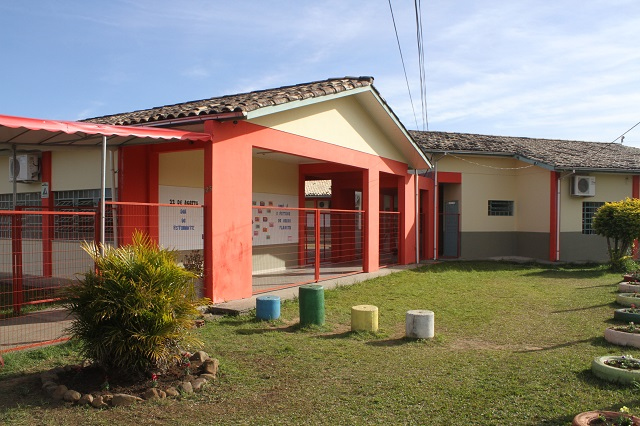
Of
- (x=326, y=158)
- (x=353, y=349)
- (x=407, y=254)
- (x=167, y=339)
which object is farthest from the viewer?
(x=407, y=254)

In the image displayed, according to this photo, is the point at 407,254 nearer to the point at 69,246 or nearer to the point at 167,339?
the point at 69,246

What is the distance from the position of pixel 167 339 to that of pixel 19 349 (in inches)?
89.7

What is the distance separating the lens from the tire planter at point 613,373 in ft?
16.8

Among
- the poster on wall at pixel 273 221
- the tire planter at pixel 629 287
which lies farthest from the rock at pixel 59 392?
the tire planter at pixel 629 287

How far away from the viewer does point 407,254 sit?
1714cm

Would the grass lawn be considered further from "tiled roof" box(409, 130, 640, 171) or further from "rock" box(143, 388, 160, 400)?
"tiled roof" box(409, 130, 640, 171)

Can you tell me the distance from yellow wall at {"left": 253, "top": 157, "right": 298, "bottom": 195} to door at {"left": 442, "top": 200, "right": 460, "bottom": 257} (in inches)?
262

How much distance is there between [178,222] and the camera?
10773 millimetres

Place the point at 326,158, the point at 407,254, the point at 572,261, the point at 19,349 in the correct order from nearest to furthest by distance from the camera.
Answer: the point at 19,349
the point at 326,158
the point at 407,254
the point at 572,261

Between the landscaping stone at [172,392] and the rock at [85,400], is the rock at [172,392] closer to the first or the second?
the landscaping stone at [172,392]

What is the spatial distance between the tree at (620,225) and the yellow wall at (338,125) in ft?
21.3

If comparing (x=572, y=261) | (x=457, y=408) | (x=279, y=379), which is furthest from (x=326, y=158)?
(x=572, y=261)

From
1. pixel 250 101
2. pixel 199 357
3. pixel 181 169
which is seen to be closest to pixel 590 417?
pixel 199 357

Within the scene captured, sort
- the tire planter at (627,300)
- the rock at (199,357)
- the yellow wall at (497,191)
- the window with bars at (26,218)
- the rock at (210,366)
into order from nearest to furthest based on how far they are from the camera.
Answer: the rock at (210,366) < the rock at (199,357) < the tire planter at (627,300) < the window with bars at (26,218) < the yellow wall at (497,191)
